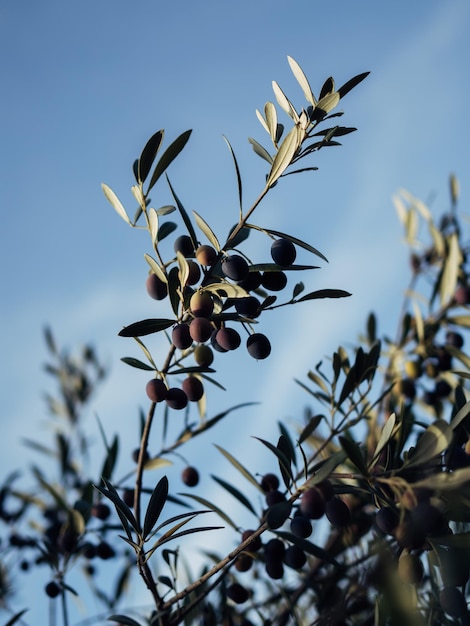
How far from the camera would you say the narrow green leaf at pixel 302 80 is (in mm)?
1234

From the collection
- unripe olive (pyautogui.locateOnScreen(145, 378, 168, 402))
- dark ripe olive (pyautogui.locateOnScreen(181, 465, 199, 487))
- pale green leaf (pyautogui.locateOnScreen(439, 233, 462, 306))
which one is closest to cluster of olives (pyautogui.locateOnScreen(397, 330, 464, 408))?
pale green leaf (pyautogui.locateOnScreen(439, 233, 462, 306))

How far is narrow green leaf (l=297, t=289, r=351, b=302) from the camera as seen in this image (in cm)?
119

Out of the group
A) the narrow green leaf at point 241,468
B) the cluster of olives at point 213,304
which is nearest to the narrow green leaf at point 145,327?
the cluster of olives at point 213,304

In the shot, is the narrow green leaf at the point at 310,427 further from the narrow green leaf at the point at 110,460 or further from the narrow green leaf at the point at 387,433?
the narrow green leaf at the point at 110,460

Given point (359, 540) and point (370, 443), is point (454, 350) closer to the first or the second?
point (370, 443)

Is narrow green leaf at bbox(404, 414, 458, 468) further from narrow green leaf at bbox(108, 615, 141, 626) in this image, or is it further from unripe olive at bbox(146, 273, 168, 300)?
narrow green leaf at bbox(108, 615, 141, 626)

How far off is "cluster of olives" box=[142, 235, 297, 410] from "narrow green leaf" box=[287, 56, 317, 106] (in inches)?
10.7

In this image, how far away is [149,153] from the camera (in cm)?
126

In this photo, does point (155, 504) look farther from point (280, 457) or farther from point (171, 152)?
point (171, 152)

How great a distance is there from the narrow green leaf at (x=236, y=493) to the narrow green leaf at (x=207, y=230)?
0.73m

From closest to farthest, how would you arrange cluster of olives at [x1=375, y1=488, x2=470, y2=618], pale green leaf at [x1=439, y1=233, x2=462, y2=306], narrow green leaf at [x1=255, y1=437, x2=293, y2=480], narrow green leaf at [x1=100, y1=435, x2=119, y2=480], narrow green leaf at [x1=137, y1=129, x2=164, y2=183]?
cluster of olives at [x1=375, y1=488, x2=470, y2=618]
narrow green leaf at [x1=255, y1=437, x2=293, y2=480]
narrow green leaf at [x1=137, y1=129, x2=164, y2=183]
narrow green leaf at [x1=100, y1=435, x2=119, y2=480]
pale green leaf at [x1=439, y1=233, x2=462, y2=306]

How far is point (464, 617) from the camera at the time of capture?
1112 millimetres

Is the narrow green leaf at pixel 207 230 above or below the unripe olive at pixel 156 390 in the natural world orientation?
above

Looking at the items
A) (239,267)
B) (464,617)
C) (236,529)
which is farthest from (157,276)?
(464,617)
